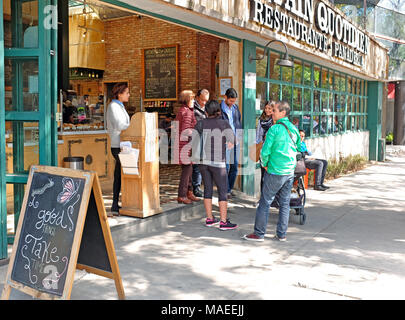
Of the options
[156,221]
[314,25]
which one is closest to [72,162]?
[156,221]

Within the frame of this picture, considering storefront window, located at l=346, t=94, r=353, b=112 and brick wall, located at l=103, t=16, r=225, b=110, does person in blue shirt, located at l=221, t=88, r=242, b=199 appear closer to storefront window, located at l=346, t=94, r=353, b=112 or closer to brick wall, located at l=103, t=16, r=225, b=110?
brick wall, located at l=103, t=16, r=225, b=110

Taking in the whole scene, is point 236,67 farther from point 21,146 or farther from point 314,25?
point 21,146

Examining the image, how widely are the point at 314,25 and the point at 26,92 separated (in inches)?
285

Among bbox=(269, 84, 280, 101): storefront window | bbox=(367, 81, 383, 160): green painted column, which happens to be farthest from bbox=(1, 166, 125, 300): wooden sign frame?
bbox=(367, 81, 383, 160): green painted column

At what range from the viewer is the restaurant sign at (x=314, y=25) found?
7.92 metres

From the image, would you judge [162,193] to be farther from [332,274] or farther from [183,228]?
[332,274]

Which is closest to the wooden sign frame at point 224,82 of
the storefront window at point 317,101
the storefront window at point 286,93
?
the storefront window at point 286,93

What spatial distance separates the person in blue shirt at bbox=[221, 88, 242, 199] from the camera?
24.2 feet

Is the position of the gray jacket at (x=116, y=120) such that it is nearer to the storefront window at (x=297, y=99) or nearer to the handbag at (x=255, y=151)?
the handbag at (x=255, y=151)

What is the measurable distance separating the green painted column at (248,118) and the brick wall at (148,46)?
4994mm

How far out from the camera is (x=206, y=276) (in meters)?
4.45

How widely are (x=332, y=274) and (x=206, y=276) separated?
1.27m
